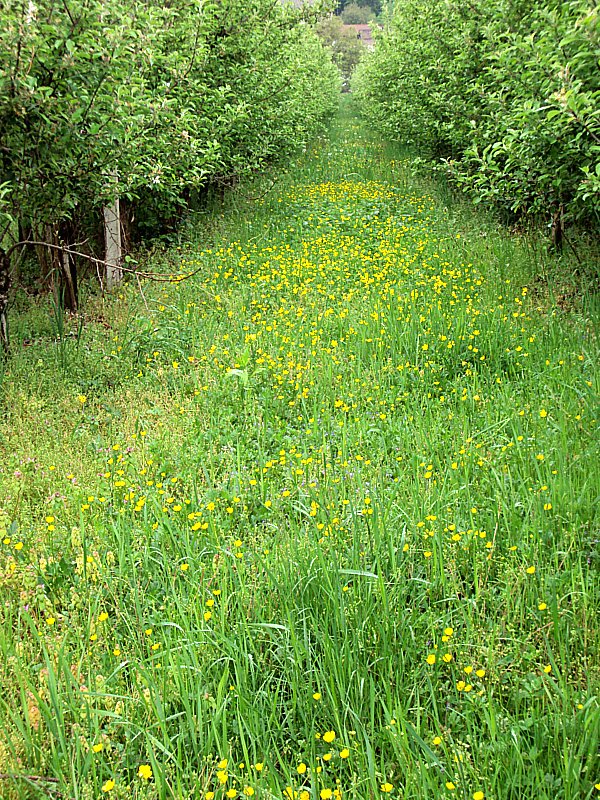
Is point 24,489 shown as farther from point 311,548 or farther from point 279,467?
point 311,548

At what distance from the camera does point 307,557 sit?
2740 mm

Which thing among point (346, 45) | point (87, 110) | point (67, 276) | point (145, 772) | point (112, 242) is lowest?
point (145, 772)

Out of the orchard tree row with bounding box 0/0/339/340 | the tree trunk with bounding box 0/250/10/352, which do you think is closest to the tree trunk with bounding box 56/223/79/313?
the orchard tree row with bounding box 0/0/339/340

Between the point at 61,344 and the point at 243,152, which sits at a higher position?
the point at 243,152

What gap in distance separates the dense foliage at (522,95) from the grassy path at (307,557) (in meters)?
1.01

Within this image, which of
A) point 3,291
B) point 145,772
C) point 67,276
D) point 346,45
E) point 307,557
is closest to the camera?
point 145,772

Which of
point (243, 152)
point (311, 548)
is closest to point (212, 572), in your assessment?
point (311, 548)

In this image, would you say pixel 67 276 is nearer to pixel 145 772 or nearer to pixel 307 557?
pixel 307 557

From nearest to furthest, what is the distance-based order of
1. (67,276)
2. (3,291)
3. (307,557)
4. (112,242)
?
(307,557), (3,291), (67,276), (112,242)

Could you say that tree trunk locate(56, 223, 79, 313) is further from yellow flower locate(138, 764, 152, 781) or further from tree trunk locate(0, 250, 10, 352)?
yellow flower locate(138, 764, 152, 781)

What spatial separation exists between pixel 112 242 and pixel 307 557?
564cm

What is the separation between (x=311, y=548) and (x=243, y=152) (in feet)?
27.4

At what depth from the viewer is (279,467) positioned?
145 inches

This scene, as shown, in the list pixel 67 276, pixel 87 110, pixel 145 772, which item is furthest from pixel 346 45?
pixel 145 772
